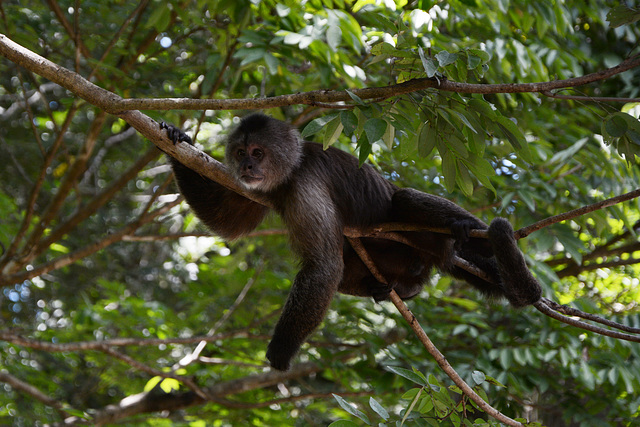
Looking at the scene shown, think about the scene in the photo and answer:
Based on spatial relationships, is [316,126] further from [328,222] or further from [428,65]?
[328,222]

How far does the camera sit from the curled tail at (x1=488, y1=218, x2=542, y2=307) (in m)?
4.12

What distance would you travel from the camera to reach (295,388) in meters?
10.7

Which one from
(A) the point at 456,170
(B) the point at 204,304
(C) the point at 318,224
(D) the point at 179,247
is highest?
(A) the point at 456,170

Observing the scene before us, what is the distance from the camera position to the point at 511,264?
165 inches

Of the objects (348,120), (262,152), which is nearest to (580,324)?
(348,120)

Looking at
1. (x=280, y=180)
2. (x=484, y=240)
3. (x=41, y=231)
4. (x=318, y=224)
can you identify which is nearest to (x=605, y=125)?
(x=484, y=240)

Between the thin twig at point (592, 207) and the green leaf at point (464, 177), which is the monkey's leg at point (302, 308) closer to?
the green leaf at point (464, 177)

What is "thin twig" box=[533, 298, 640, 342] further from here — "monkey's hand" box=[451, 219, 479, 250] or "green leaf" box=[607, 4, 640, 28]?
"green leaf" box=[607, 4, 640, 28]

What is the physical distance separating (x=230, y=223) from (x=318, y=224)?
124 cm

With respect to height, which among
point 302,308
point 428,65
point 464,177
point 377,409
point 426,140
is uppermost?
point 428,65

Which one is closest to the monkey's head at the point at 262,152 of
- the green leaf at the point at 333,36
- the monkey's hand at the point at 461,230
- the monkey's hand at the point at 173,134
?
the monkey's hand at the point at 173,134

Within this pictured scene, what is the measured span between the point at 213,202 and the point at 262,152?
27.1 inches

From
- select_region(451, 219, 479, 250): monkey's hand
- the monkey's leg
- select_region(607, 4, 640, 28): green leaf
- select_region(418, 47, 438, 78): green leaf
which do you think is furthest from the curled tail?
select_region(418, 47, 438, 78): green leaf

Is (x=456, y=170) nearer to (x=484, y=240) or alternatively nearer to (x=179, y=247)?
(x=484, y=240)
